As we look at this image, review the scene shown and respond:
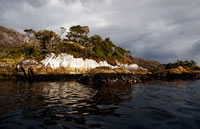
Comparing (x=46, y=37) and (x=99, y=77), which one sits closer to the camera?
(x=99, y=77)

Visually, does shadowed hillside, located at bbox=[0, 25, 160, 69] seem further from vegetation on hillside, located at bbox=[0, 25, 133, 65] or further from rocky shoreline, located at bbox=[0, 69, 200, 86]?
rocky shoreline, located at bbox=[0, 69, 200, 86]

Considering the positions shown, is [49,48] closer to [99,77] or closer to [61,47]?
[61,47]

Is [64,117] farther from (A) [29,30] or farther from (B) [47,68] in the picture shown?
(A) [29,30]

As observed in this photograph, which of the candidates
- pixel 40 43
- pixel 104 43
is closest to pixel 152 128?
pixel 40 43

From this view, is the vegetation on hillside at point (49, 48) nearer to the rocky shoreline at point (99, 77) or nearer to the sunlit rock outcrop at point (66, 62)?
the sunlit rock outcrop at point (66, 62)

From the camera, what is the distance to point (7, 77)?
109 ft

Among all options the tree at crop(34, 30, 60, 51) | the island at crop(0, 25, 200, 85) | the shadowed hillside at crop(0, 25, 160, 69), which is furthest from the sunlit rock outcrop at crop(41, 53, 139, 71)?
the tree at crop(34, 30, 60, 51)

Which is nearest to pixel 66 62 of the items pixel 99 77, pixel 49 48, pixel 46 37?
pixel 49 48

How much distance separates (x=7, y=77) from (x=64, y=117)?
35677 mm

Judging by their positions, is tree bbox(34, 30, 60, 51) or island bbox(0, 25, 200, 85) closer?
island bbox(0, 25, 200, 85)

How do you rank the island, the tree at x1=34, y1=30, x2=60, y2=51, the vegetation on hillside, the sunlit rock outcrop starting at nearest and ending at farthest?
the island
the sunlit rock outcrop
the vegetation on hillside
the tree at x1=34, y1=30, x2=60, y2=51

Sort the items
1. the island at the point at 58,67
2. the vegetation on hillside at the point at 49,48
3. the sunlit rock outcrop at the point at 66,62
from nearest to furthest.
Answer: the island at the point at 58,67
the sunlit rock outcrop at the point at 66,62
the vegetation on hillside at the point at 49,48

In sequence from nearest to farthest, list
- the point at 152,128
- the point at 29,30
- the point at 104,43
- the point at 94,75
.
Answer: the point at 152,128 → the point at 94,75 → the point at 29,30 → the point at 104,43

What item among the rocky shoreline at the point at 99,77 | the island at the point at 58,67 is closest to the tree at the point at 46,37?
the island at the point at 58,67
